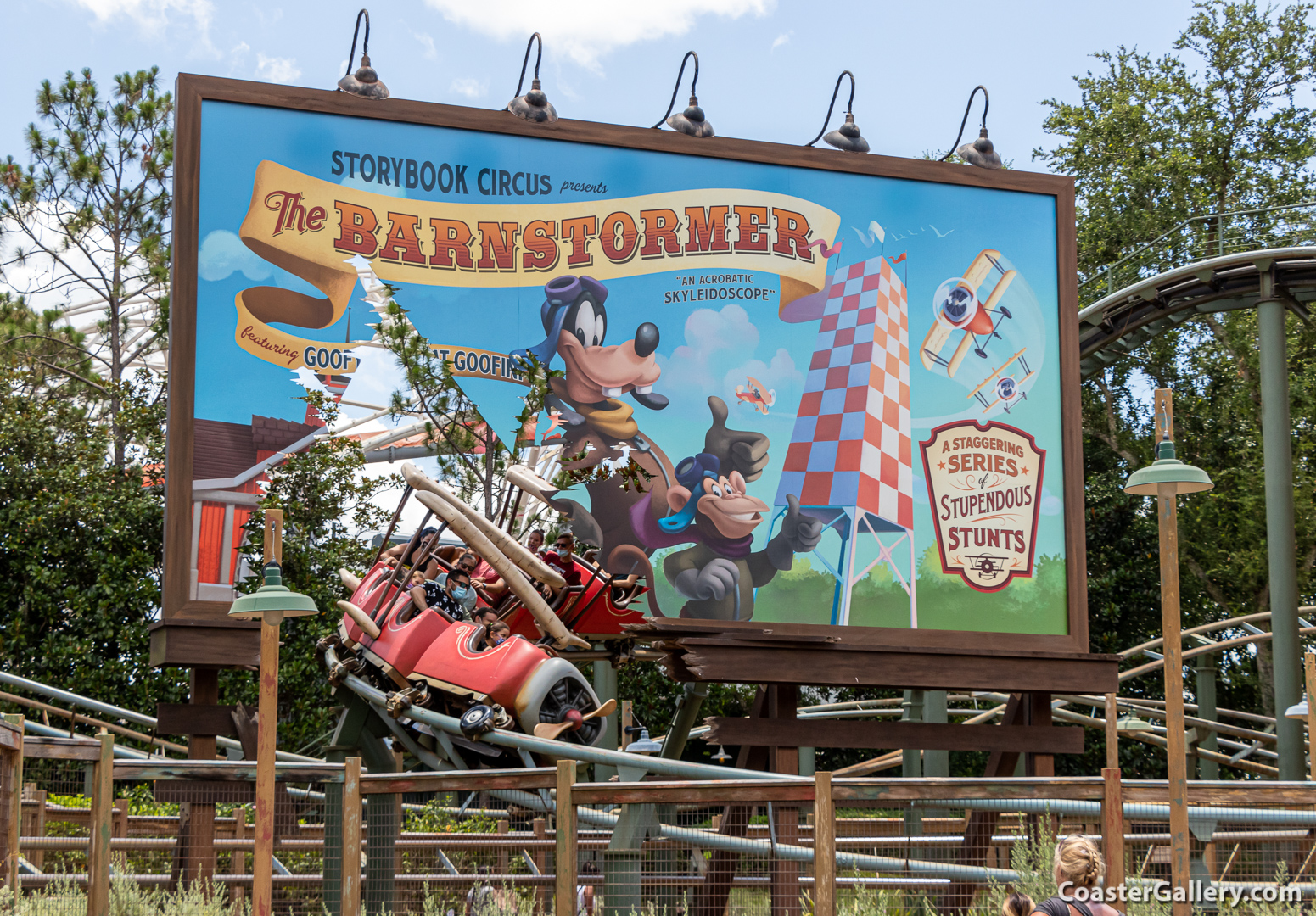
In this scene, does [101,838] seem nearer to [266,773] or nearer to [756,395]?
[266,773]

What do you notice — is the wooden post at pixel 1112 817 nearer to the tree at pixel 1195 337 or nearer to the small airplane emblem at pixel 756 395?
the small airplane emblem at pixel 756 395

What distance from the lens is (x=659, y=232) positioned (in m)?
12.6

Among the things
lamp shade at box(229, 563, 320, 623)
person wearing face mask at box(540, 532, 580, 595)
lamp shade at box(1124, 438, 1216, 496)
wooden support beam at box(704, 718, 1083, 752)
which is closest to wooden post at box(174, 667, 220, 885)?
lamp shade at box(229, 563, 320, 623)

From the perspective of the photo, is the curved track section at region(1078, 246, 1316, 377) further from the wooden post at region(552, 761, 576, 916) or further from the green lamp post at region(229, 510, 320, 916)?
the green lamp post at region(229, 510, 320, 916)

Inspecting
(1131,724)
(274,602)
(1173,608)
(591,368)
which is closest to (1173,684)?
(1173,608)

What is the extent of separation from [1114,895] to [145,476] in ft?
59.1

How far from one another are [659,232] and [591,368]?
152 cm

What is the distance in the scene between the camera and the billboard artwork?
11.6 m

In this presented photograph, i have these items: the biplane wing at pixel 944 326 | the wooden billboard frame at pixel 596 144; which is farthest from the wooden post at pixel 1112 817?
the biplane wing at pixel 944 326

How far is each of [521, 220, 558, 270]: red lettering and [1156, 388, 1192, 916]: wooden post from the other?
6.50 m

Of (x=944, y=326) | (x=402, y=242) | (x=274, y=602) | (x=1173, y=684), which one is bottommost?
(x=1173, y=684)

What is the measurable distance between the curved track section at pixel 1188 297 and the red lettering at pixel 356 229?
858cm

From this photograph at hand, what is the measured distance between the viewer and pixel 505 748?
35.1 ft

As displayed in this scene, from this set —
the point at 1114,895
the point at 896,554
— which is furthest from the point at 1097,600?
the point at 1114,895
